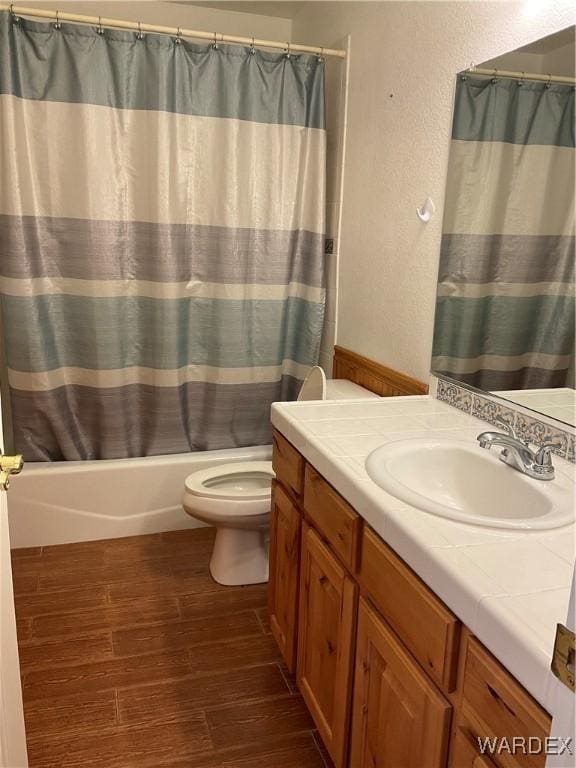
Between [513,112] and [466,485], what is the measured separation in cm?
98

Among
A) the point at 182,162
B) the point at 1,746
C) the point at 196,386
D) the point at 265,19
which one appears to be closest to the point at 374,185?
the point at 182,162

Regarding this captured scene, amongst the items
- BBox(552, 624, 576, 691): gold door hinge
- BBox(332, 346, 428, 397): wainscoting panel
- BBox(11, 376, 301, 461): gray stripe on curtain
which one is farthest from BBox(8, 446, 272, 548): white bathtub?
BBox(552, 624, 576, 691): gold door hinge

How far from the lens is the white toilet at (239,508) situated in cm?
229

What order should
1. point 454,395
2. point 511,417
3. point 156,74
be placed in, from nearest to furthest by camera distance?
1. point 511,417
2. point 454,395
3. point 156,74

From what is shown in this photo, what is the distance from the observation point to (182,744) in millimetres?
1686

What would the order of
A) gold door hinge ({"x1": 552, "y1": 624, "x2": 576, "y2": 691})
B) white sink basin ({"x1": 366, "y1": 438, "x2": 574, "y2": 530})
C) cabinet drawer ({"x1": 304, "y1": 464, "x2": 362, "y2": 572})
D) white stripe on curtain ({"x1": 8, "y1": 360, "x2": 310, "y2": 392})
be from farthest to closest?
white stripe on curtain ({"x1": 8, "y1": 360, "x2": 310, "y2": 392}) → cabinet drawer ({"x1": 304, "y1": 464, "x2": 362, "y2": 572}) → white sink basin ({"x1": 366, "y1": 438, "x2": 574, "y2": 530}) → gold door hinge ({"x1": 552, "y1": 624, "x2": 576, "y2": 691})

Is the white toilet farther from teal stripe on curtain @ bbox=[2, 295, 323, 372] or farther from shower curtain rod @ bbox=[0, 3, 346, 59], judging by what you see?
shower curtain rod @ bbox=[0, 3, 346, 59]

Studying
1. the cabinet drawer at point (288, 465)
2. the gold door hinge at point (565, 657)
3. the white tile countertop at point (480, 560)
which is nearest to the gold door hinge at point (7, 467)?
the white tile countertop at point (480, 560)

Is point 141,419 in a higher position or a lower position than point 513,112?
lower

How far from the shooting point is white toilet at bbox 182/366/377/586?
2.29 metres

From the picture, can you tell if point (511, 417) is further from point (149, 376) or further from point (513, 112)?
point (149, 376)

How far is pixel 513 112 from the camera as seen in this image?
160cm

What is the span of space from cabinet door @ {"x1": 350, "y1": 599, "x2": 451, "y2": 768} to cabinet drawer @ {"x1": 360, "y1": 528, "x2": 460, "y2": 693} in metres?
0.03

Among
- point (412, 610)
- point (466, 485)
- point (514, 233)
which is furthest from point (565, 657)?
point (514, 233)
